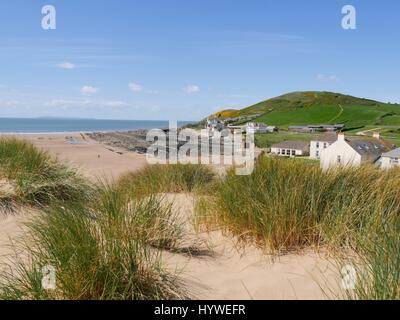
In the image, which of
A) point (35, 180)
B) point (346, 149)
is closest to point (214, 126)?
point (346, 149)

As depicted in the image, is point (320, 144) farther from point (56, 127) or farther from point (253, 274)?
point (56, 127)

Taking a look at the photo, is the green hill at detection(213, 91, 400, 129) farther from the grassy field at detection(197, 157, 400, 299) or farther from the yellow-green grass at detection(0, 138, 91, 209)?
the grassy field at detection(197, 157, 400, 299)

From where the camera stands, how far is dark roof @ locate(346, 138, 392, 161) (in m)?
25.5

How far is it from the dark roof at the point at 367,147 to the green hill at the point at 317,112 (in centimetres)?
3465

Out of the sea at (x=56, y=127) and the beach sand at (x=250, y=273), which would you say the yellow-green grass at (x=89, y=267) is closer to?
the beach sand at (x=250, y=273)

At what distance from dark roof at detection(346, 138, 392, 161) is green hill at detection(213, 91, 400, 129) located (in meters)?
34.6

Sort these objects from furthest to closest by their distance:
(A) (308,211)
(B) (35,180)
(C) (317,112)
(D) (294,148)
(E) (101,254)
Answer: (C) (317,112) < (D) (294,148) < (B) (35,180) < (A) (308,211) < (E) (101,254)

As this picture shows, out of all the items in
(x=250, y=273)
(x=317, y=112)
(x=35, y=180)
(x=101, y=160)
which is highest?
(x=317, y=112)

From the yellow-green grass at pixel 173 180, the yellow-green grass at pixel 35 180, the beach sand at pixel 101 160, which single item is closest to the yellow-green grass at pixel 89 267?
the yellow-green grass at pixel 35 180

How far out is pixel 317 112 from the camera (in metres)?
77.1

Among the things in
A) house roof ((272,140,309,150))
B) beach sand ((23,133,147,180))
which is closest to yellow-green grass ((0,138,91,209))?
beach sand ((23,133,147,180))

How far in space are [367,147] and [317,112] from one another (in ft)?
171
